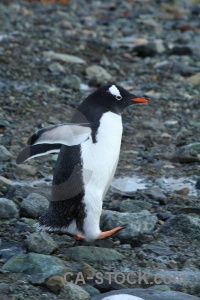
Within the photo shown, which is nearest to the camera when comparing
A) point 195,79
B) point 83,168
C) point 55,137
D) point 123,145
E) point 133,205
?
point 55,137

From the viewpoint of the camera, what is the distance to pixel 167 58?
366 inches

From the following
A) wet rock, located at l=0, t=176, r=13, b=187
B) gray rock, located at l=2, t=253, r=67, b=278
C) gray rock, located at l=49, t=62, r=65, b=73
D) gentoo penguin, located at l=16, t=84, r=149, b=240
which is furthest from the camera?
gray rock, located at l=49, t=62, r=65, b=73

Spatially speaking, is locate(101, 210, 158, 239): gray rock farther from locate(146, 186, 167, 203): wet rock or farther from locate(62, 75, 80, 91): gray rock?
locate(62, 75, 80, 91): gray rock

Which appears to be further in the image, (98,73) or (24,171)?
(98,73)

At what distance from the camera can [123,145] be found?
20.3ft

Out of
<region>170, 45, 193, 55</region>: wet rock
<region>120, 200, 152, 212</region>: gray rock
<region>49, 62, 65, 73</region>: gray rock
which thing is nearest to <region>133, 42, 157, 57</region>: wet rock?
<region>170, 45, 193, 55</region>: wet rock

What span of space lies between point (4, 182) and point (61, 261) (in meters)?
1.31

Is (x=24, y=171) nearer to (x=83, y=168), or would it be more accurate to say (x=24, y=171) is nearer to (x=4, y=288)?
(x=83, y=168)

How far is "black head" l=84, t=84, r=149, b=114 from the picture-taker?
4.26 metres

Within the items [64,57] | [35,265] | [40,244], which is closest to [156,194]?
[40,244]

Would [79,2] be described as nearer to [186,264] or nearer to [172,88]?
[172,88]

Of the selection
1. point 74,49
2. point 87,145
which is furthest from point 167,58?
point 87,145

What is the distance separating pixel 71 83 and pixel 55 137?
3.55m

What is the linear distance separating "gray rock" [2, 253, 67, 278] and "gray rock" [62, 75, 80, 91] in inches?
152
